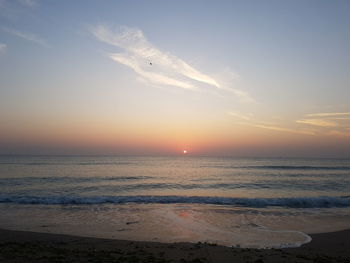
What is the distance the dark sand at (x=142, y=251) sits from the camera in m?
8.20

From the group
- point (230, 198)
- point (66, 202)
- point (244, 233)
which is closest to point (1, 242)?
point (244, 233)

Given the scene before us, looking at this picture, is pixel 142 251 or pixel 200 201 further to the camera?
pixel 200 201

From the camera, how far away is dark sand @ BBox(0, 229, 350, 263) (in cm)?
820

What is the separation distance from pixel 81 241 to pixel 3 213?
866 cm

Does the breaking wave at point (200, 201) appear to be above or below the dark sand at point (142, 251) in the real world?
below

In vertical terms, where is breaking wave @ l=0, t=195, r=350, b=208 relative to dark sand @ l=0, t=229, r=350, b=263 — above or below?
below

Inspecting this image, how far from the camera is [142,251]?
9.16 meters

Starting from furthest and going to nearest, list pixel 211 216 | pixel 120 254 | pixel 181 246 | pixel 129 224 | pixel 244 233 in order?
pixel 211 216
pixel 129 224
pixel 244 233
pixel 181 246
pixel 120 254

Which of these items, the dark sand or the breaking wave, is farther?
the breaking wave

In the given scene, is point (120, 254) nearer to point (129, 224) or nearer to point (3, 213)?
point (129, 224)

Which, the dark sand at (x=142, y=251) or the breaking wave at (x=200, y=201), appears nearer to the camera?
the dark sand at (x=142, y=251)

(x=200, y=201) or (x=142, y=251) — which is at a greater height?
(x=142, y=251)

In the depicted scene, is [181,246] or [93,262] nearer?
[93,262]

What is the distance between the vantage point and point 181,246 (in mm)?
9883
